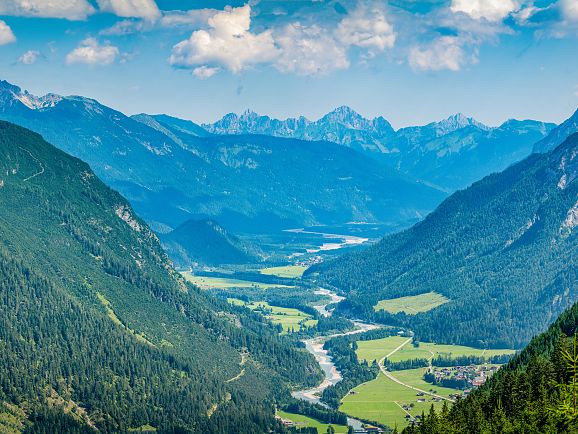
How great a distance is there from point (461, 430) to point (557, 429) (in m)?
24.2

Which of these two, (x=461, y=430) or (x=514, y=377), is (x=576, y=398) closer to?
(x=461, y=430)

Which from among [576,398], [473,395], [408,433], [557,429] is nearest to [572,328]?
[473,395]

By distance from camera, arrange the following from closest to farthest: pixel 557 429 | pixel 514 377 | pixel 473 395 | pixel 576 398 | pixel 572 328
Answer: pixel 576 398
pixel 557 429
pixel 514 377
pixel 473 395
pixel 572 328

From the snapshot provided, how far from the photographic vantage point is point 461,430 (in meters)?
136

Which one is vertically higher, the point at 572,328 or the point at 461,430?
the point at 572,328

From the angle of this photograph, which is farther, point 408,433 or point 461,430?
point 408,433

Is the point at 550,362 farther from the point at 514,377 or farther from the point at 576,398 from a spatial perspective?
the point at 576,398

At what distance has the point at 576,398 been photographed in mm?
75500

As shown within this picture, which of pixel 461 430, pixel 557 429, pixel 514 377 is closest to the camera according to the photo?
pixel 557 429

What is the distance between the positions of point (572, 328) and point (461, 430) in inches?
2761

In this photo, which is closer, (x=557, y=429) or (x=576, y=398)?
(x=576, y=398)

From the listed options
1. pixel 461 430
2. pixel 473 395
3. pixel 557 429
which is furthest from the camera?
pixel 473 395

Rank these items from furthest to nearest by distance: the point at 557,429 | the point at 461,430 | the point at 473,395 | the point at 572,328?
the point at 572,328 → the point at 473,395 → the point at 461,430 → the point at 557,429

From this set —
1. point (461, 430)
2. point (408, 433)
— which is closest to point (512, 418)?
point (461, 430)
